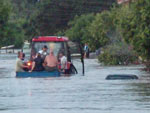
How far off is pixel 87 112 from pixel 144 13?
21612mm

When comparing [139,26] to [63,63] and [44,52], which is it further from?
[44,52]

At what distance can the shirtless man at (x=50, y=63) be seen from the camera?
32.7 meters

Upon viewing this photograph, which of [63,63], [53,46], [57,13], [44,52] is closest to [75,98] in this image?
[44,52]

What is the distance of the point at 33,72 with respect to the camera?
1257 inches

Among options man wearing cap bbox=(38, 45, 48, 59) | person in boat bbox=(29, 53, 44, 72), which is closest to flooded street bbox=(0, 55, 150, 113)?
person in boat bbox=(29, 53, 44, 72)

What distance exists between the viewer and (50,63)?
107ft

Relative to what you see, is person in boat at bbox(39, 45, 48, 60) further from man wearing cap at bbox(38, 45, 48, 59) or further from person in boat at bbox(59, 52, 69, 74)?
person in boat at bbox(59, 52, 69, 74)

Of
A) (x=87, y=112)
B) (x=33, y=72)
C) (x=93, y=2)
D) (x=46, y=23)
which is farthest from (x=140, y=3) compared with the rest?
(x=46, y=23)

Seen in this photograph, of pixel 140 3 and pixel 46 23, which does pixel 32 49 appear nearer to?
pixel 140 3

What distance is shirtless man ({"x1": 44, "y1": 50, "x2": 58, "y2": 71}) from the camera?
3269 centimetres

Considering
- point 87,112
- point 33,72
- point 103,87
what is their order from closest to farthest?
point 87,112
point 103,87
point 33,72

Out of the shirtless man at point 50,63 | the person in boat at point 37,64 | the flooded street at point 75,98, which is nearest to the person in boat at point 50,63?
the shirtless man at point 50,63

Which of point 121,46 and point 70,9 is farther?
point 70,9

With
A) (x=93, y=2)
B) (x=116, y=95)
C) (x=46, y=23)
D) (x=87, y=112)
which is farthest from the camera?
(x=46, y=23)
